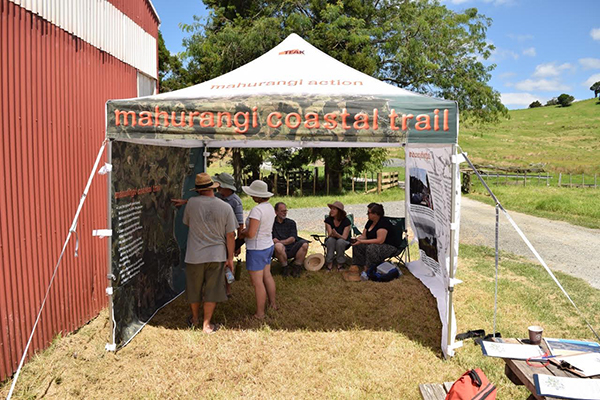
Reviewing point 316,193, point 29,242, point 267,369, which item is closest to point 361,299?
point 267,369

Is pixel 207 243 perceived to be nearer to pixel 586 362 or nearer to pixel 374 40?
pixel 586 362

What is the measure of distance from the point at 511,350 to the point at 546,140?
66647 millimetres

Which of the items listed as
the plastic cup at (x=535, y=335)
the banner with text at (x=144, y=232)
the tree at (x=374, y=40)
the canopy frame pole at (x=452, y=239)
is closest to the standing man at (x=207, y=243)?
the banner with text at (x=144, y=232)

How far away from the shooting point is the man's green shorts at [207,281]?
460 cm

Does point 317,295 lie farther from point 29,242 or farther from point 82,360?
point 29,242

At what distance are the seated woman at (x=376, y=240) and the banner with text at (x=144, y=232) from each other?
259 centimetres

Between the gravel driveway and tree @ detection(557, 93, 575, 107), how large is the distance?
106 metres

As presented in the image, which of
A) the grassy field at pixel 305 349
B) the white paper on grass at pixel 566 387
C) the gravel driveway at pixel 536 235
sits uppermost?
the white paper on grass at pixel 566 387

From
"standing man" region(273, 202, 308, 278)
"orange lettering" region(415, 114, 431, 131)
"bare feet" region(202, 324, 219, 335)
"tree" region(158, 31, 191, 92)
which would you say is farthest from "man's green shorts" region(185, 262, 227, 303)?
"tree" region(158, 31, 191, 92)

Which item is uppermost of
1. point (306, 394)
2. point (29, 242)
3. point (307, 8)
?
point (307, 8)

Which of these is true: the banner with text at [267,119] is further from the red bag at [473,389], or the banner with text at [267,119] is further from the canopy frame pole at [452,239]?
the red bag at [473,389]

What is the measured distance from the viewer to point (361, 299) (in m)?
5.68

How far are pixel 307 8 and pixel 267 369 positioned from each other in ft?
58.1

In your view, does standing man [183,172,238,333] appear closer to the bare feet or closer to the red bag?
the bare feet
